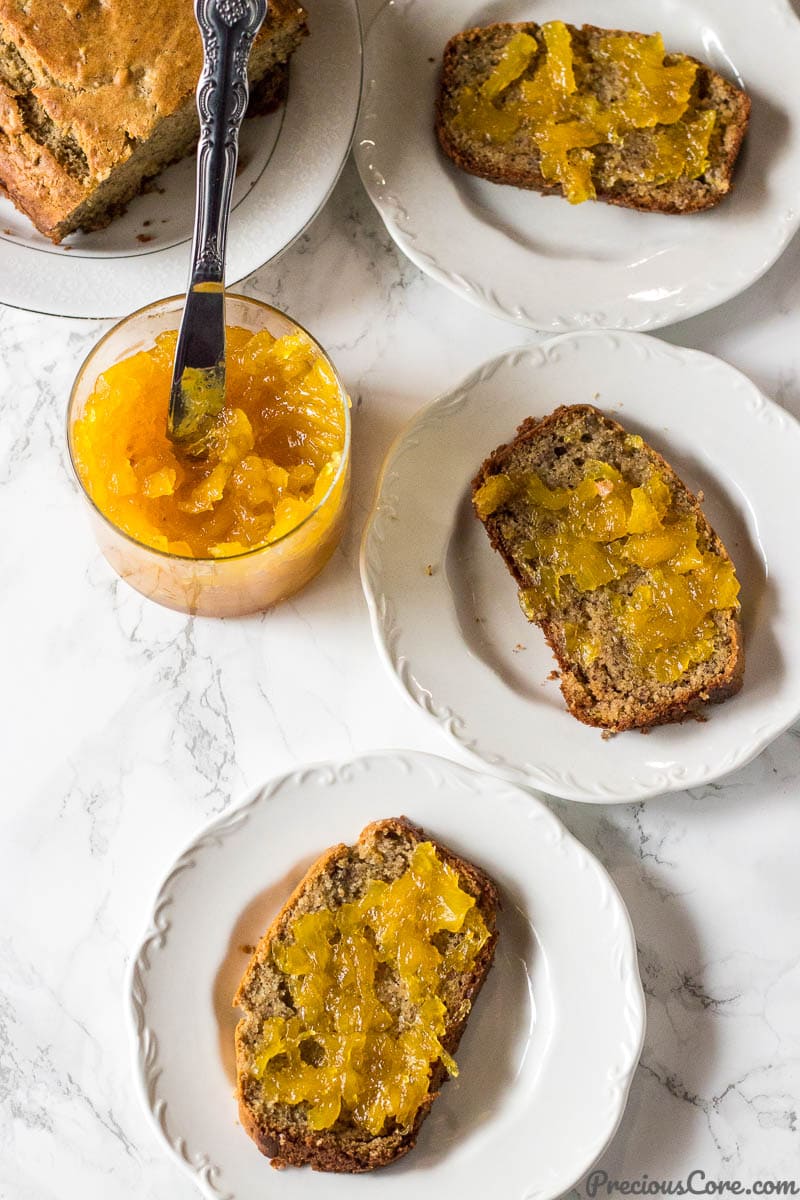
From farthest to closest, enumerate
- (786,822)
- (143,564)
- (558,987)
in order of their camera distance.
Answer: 1. (786,822)
2. (558,987)
3. (143,564)

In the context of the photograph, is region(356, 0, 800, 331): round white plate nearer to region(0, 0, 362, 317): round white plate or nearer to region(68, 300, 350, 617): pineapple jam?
→ region(0, 0, 362, 317): round white plate

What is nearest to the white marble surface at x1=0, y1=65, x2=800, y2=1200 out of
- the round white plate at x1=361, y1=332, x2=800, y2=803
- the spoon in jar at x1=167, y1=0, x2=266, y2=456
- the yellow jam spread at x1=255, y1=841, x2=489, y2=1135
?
the round white plate at x1=361, y1=332, x2=800, y2=803

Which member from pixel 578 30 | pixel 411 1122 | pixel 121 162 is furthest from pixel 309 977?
pixel 578 30

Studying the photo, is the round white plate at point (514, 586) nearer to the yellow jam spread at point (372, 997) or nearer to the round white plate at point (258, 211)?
the yellow jam spread at point (372, 997)

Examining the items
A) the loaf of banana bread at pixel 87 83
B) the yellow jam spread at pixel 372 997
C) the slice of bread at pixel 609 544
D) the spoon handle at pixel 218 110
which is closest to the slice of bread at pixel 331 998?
the yellow jam spread at pixel 372 997

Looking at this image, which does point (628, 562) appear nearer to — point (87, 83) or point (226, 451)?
point (226, 451)

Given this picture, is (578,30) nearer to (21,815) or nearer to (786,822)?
(786,822)
